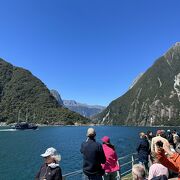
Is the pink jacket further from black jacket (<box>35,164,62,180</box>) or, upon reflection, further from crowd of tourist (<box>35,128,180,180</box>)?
black jacket (<box>35,164,62,180</box>)

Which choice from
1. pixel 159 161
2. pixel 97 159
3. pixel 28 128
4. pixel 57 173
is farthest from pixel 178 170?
pixel 28 128

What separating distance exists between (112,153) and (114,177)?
33.8 inches

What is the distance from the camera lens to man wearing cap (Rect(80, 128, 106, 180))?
31.4 ft

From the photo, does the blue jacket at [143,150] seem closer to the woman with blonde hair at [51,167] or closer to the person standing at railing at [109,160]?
the person standing at railing at [109,160]

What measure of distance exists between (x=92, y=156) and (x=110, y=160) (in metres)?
2.05

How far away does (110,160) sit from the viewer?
37.6ft

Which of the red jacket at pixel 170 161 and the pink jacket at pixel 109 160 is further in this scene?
the pink jacket at pixel 109 160

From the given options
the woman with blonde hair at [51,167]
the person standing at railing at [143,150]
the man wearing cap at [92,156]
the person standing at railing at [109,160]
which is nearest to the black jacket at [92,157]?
the man wearing cap at [92,156]

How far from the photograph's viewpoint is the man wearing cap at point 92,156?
9562mm

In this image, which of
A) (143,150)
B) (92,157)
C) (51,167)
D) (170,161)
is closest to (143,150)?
(143,150)

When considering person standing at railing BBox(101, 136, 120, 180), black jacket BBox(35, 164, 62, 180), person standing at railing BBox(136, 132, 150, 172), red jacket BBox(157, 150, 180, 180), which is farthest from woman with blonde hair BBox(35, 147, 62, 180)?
person standing at railing BBox(136, 132, 150, 172)

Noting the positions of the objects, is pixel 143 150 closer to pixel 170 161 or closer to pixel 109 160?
pixel 109 160

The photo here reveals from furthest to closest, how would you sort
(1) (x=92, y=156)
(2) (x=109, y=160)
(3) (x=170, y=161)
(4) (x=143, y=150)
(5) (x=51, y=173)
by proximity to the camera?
(4) (x=143, y=150)
(2) (x=109, y=160)
(1) (x=92, y=156)
(5) (x=51, y=173)
(3) (x=170, y=161)

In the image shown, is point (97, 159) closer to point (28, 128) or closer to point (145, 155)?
point (145, 155)
